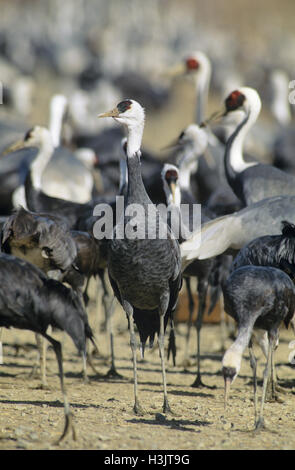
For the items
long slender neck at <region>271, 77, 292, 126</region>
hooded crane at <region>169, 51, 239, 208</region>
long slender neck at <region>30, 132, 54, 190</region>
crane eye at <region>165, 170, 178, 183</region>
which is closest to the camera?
crane eye at <region>165, 170, 178, 183</region>

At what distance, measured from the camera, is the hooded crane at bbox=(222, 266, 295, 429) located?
20.1 ft

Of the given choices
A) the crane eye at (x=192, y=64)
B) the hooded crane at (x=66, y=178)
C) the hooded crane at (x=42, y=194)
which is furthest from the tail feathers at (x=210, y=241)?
the crane eye at (x=192, y=64)

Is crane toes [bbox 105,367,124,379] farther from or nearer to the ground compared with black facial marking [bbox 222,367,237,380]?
nearer to the ground

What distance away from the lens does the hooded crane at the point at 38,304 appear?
5660 millimetres

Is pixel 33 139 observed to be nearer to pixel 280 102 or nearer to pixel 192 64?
pixel 192 64

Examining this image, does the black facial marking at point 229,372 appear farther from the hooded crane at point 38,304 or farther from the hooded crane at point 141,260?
the hooded crane at point 38,304

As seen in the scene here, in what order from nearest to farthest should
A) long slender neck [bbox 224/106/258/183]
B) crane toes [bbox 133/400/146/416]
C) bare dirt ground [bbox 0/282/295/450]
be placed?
bare dirt ground [bbox 0/282/295/450] → crane toes [bbox 133/400/146/416] → long slender neck [bbox 224/106/258/183]

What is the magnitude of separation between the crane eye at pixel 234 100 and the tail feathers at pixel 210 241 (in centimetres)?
277

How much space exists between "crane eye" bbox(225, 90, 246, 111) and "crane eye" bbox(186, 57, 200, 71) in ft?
16.1

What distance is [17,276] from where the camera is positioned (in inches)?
229

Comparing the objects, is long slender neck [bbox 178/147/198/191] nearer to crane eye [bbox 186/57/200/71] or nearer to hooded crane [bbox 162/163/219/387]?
hooded crane [bbox 162/163/219/387]

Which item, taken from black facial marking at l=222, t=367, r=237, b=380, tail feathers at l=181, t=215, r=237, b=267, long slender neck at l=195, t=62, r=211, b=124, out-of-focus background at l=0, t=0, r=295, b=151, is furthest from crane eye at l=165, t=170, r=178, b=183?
out-of-focus background at l=0, t=0, r=295, b=151

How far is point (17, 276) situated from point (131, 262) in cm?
103

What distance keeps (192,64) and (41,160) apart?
19.5 feet
